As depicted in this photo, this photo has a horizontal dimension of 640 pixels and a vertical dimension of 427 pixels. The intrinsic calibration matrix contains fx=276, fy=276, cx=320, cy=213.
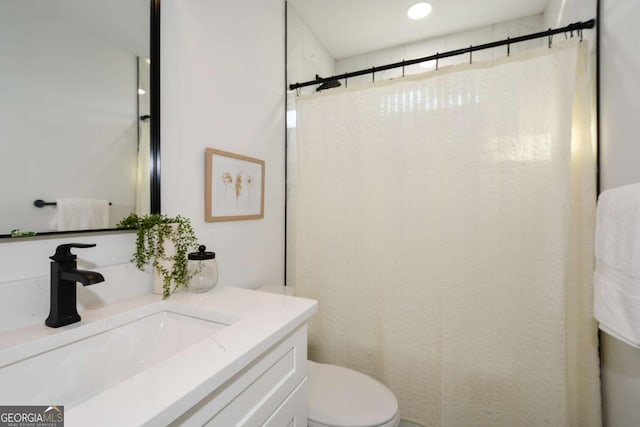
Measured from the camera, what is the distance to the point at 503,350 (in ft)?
4.28

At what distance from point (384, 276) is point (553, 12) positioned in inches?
72.8

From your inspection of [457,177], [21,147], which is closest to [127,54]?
[21,147]

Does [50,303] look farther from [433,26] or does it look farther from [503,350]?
[433,26]

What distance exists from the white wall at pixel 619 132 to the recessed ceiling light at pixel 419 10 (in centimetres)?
81

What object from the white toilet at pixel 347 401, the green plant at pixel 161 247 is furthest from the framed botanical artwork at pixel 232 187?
the white toilet at pixel 347 401

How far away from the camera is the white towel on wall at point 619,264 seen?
792 mm

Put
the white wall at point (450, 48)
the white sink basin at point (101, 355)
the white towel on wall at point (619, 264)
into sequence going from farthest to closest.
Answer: the white wall at point (450, 48) < the white towel on wall at point (619, 264) < the white sink basin at point (101, 355)

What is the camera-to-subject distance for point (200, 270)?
1012 millimetres

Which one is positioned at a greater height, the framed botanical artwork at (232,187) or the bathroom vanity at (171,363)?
the framed botanical artwork at (232,187)

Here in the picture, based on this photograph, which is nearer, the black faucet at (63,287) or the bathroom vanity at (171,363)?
the bathroom vanity at (171,363)

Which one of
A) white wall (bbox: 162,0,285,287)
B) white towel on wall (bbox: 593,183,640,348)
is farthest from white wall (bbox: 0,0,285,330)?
white towel on wall (bbox: 593,183,640,348)

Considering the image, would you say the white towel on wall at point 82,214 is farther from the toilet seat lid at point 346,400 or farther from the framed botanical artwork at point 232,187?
the toilet seat lid at point 346,400

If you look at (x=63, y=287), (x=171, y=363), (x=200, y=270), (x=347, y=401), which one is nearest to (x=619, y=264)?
(x=347, y=401)

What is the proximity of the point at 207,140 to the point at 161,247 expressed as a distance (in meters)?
0.51
